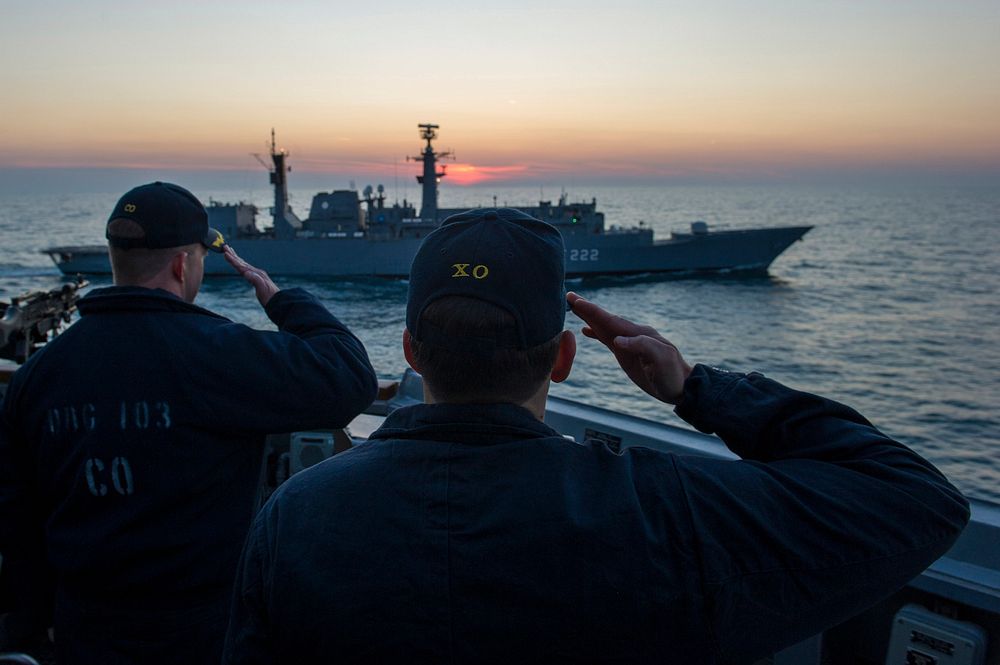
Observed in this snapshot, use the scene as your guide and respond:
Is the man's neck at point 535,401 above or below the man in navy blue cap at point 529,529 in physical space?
above

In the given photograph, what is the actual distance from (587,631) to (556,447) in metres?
0.25

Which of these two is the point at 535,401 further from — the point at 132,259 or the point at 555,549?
the point at 132,259

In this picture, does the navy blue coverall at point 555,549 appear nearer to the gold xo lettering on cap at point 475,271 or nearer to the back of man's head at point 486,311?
the back of man's head at point 486,311

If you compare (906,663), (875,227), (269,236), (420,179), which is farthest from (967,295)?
(875,227)

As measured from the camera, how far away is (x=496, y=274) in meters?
1.06

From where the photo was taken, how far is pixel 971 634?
6.44ft

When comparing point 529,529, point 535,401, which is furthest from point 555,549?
point 535,401

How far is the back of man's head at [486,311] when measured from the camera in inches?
41.6

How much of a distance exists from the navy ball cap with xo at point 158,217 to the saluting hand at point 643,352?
123 centimetres

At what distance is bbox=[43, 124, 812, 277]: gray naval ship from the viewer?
40.3 m

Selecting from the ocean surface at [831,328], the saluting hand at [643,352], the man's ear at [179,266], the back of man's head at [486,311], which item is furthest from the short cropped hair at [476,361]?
the ocean surface at [831,328]

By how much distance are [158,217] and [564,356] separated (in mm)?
1326

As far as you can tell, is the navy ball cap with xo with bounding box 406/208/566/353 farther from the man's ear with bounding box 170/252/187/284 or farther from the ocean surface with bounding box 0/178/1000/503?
the ocean surface with bounding box 0/178/1000/503

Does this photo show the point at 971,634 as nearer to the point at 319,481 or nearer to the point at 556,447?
the point at 556,447
